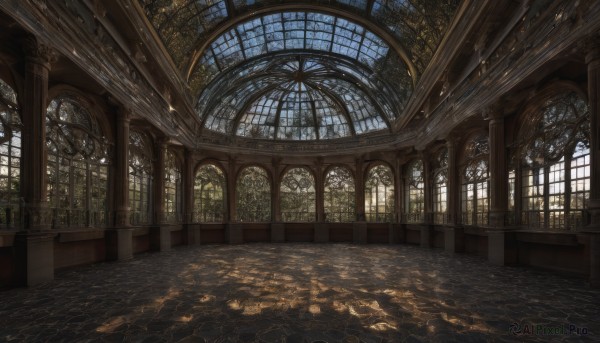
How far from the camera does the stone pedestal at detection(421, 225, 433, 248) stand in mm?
18995

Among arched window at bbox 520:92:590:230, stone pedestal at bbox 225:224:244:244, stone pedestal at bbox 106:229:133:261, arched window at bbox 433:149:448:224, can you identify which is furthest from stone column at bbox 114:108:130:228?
arched window at bbox 433:149:448:224

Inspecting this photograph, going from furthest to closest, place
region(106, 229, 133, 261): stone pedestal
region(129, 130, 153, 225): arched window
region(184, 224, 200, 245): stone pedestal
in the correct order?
region(184, 224, 200, 245): stone pedestal, region(129, 130, 153, 225): arched window, region(106, 229, 133, 261): stone pedestal

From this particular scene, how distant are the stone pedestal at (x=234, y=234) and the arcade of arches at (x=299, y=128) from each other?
0.10 meters

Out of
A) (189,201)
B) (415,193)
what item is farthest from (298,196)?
(415,193)

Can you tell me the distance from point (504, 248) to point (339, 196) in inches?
556

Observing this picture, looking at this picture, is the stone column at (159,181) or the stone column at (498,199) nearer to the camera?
the stone column at (498,199)

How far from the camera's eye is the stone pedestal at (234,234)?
75.2ft

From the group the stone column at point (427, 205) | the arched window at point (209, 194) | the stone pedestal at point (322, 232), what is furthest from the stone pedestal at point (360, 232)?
the arched window at point (209, 194)

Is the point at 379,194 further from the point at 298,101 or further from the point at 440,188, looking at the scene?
the point at 298,101

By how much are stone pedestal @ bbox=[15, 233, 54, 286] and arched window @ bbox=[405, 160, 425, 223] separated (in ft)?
60.7

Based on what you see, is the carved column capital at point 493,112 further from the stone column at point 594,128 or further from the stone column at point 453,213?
the stone column at point 594,128

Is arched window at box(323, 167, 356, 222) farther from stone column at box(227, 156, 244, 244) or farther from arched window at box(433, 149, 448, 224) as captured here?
arched window at box(433, 149, 448, 224)

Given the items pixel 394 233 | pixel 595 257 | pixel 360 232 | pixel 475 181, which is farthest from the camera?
pixel 360 232

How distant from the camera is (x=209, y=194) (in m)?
23.6
